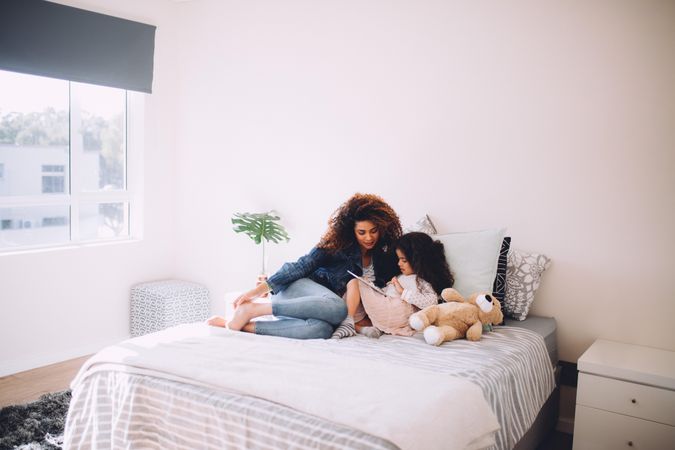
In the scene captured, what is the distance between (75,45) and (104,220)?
121 centimetres

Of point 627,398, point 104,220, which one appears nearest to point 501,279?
point 627,398

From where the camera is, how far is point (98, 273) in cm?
411

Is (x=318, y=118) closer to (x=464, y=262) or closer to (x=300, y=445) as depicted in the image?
(x=464, y=262)

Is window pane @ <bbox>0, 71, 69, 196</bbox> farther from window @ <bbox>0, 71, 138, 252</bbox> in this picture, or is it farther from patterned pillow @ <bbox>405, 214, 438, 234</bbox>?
patterned pillow @ <bbox>405, 214, 438, 234</bbox>

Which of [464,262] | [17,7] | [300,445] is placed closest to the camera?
[300,445]

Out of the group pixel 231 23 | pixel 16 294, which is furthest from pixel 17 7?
pixel 16 294

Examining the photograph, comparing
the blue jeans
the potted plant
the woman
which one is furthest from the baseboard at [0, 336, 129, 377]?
the blue jeans

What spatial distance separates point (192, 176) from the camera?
179 inches

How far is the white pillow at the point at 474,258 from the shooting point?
2.90m

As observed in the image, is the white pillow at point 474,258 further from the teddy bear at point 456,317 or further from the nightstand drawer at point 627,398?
the nightstand drawer at point 627,398

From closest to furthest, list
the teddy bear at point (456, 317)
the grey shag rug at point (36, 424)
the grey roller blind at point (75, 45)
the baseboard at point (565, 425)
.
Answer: the teddy bear at point (456, 317), the grey shag rug at point (36, 424), the baseboard at point (565, 425), the grey roller blind at point (75, 45)

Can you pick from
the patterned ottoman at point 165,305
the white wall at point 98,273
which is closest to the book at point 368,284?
the patterned ottoman at point 165,305

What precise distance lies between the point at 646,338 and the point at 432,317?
1.04 metres

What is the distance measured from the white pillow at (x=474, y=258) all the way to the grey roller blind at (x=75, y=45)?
2554mm
